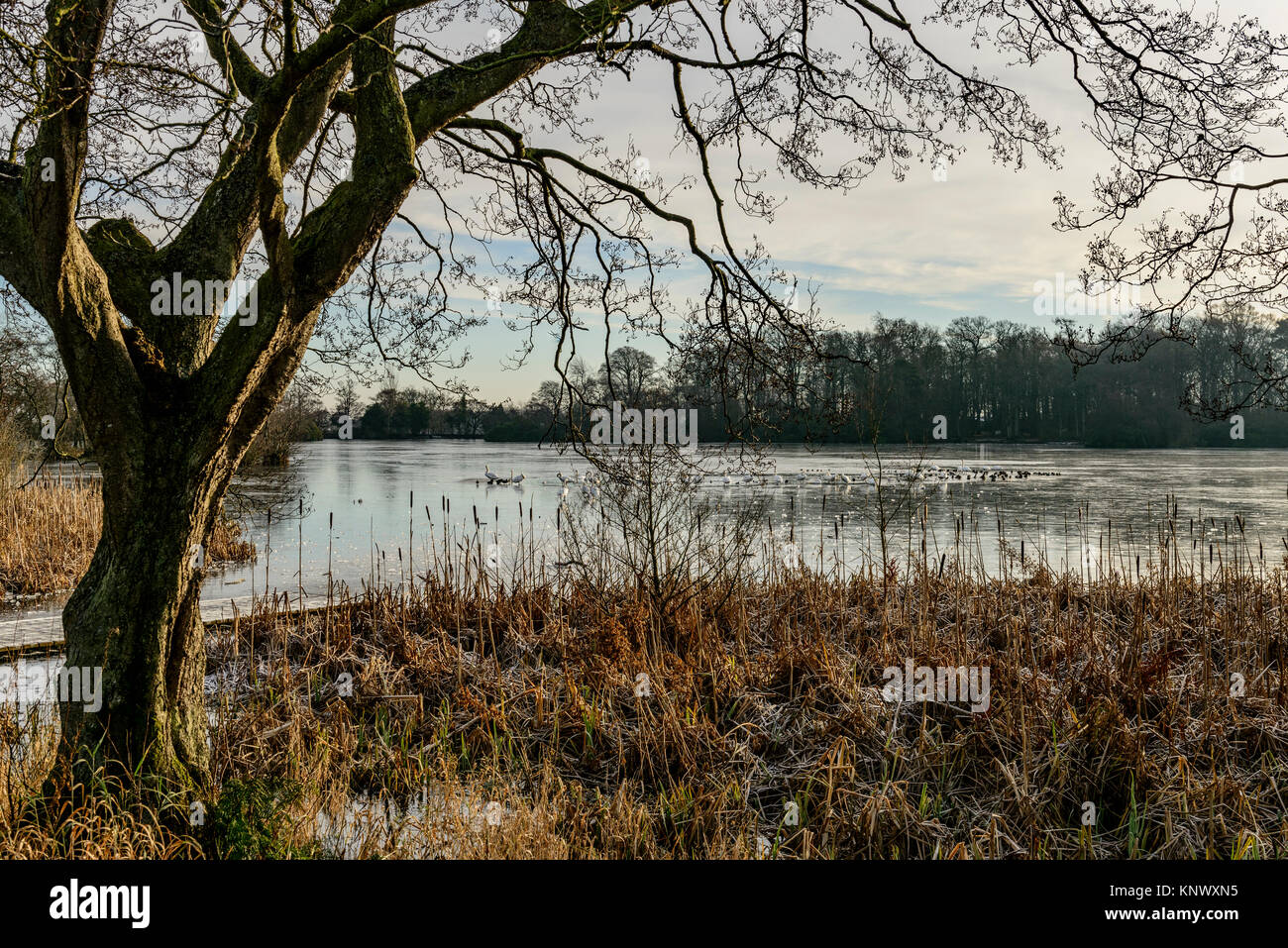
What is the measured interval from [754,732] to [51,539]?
32.0 ft

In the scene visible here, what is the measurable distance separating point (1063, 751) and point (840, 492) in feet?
44.9

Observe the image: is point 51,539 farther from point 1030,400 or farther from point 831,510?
point 1030,400

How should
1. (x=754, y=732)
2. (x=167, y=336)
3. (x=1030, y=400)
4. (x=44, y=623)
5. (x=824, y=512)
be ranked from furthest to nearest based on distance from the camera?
(x=1030, y=400) < (x=824, y=512) < (x=44, y=623) < (x=754, y=732) < (x=167, y=336)

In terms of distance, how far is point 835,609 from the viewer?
6.70m

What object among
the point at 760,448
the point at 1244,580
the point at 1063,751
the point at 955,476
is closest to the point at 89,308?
the point at 760,448

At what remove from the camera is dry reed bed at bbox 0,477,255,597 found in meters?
9.32

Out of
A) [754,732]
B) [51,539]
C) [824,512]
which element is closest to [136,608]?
[754,732]

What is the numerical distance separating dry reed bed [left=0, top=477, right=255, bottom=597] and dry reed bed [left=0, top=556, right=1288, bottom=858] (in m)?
4.21

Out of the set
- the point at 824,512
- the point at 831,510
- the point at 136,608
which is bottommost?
the point at 831,510

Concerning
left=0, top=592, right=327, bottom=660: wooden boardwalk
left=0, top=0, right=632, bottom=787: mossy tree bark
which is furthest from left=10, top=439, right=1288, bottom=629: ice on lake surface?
left=0, top=0, right=632, bottom=787: mossy tree bark

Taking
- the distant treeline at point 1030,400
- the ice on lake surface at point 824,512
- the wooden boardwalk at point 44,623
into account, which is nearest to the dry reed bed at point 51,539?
the ice on lake surface at point 824,512

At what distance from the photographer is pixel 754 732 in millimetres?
4801

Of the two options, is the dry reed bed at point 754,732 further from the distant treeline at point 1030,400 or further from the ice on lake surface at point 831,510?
the distant treeline at point 1030,400

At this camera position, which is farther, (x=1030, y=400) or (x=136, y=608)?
(x=1030, y=400)
